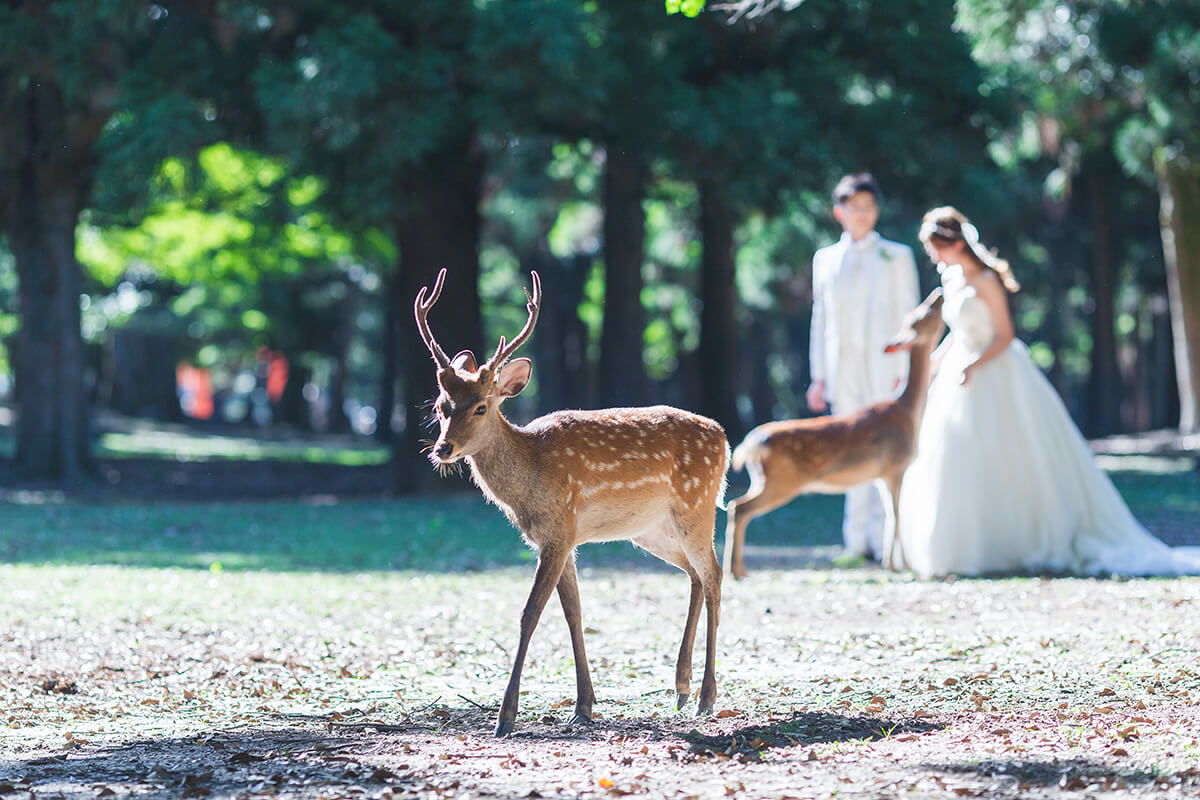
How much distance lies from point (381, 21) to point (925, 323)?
911cm

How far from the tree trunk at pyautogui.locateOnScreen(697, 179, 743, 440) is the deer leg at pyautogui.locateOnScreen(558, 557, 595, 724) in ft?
61.4

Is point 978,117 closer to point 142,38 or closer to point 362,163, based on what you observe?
point 362,163

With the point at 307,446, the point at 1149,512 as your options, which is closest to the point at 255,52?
the point at 1149,512

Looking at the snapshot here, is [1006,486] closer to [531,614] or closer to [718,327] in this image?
[531,614]

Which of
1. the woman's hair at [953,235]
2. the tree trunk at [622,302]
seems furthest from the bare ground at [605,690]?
the tree trunk at [622,302]

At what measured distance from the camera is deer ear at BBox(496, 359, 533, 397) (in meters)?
6.31

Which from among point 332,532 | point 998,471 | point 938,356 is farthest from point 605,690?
point 332,532

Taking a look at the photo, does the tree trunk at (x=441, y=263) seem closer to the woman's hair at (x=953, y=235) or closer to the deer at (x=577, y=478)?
the woman's hair at (x=953, y=235)

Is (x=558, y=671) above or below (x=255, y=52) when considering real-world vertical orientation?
below

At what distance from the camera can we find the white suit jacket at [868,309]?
1186cm

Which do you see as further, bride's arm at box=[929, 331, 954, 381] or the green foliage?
bride's arm at box=[929, 331, 954, 381]

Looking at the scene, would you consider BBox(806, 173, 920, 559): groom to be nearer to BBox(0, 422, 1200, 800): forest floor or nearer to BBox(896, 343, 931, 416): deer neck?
BBox(896, 343, 931, 416): deer neck

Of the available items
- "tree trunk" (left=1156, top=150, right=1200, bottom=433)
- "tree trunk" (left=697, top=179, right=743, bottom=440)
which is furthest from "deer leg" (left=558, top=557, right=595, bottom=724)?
"tree trunk" (left=1156, top=150, right=1200, bottom=433)

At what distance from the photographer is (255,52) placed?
18.9m
